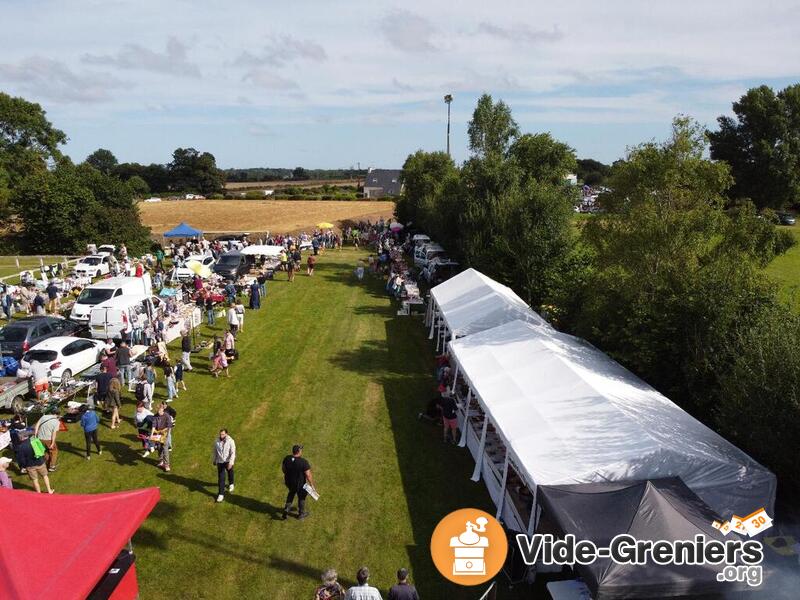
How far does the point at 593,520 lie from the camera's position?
Answer: 6.79 m

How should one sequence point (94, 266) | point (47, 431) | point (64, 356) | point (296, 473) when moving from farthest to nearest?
point (94, 266)
point (64, 356)
point (47, 431)
point (296, 473)

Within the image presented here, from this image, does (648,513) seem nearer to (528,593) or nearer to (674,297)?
(528,593)

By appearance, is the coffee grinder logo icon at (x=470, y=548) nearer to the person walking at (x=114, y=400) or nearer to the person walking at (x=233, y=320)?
the person walking at (x=114, y=400)

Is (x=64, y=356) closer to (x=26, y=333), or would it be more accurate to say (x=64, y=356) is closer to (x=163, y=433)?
(x=26, y=333)

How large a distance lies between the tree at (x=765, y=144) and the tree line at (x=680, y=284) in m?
41.5


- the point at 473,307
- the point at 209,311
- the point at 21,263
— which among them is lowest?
the point at 209,311

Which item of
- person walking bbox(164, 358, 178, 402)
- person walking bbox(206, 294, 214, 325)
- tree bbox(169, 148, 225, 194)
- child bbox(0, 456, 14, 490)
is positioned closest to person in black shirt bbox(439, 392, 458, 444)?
person walking bbox(164, 358, 178, 402)

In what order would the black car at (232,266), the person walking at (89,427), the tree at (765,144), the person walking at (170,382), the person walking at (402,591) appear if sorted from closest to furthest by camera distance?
the person walking at (402,591)
the person walking at (89,427)
the person walking at (170,382)
the black car at (232,266)
the tree at (765,144)

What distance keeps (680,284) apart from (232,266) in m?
21.6

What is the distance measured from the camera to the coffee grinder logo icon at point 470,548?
636 centimetres

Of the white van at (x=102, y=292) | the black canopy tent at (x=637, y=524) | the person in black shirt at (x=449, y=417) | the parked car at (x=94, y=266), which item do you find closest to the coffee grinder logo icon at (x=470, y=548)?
the black canopy tent at (x=637, y=524)

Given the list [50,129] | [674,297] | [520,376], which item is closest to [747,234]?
[674,297]

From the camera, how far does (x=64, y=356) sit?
1452cm

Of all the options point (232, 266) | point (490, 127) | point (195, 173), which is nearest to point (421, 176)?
point (490, 127)
